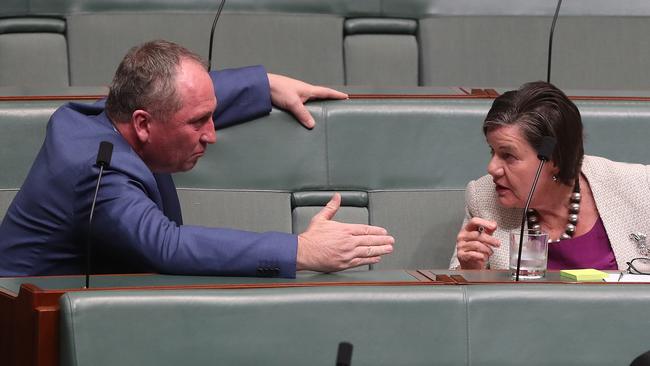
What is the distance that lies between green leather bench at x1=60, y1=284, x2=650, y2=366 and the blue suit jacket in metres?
0.12

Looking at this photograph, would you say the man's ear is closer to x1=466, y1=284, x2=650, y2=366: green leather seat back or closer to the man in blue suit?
the man in blue suit

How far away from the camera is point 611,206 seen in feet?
3.96

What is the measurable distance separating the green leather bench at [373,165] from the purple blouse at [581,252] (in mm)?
145

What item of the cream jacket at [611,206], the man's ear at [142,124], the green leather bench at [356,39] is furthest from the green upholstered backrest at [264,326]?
the green leather bench at [356,39]

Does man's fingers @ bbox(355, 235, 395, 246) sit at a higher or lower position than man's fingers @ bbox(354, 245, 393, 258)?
higher

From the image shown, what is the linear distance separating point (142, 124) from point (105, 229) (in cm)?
13

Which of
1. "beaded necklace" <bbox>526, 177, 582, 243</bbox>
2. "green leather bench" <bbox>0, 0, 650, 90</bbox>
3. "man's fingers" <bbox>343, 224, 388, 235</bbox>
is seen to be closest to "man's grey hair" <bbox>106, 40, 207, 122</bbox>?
"man's fingers" <bbox>343, 224, 388, 235</bbox>

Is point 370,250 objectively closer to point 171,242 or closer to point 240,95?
point 171,242

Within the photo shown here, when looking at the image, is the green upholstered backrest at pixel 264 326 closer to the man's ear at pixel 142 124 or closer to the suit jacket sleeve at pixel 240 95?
the man's ear at pixel 142 124

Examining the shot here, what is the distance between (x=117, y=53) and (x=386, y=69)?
1.33 ft

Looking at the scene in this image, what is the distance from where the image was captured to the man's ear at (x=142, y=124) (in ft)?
3.38

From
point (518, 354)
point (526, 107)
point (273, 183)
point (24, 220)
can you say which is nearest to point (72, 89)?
point (273, 183)

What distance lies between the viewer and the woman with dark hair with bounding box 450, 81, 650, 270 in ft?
3.85

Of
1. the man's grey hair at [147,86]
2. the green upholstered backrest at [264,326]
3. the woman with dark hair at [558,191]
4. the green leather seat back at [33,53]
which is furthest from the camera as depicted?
the green leather seat back at [33,53]
